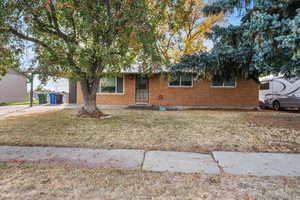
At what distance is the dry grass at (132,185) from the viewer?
234cm

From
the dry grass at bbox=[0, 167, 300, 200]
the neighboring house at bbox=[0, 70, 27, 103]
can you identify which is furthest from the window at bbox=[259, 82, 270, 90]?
the neighboring house at bbox=[0, 70, 27, 103]

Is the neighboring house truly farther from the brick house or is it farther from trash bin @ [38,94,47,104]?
the brick house

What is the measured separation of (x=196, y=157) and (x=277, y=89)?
1408 cm

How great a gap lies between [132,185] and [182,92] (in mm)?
12682

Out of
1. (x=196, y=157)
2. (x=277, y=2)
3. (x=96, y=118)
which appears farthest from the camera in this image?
(x=96, y=118)

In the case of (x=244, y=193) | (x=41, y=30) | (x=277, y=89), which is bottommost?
(x=244, y=193)

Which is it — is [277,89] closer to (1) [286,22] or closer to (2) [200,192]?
(1) [286,22]

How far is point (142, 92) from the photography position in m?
15.3

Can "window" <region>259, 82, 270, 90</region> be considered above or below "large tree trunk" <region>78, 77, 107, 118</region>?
above

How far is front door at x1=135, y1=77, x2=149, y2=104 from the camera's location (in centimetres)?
1524

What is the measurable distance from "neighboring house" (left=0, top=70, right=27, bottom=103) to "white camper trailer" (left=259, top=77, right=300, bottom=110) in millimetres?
23313

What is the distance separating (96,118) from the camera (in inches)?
349

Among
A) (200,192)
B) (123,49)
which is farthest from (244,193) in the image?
(123,49)

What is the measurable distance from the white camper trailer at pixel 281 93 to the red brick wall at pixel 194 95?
1470 mm
